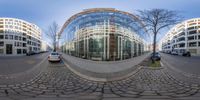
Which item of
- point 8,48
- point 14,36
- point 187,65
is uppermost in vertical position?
point 14,36

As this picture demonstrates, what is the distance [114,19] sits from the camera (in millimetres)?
23609

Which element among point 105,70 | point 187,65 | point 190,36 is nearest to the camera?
point 105,70

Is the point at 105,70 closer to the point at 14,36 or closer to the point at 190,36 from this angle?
the point at 14,36

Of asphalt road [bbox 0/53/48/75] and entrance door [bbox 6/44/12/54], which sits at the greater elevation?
entrance door [bbox 6/44/12/54]

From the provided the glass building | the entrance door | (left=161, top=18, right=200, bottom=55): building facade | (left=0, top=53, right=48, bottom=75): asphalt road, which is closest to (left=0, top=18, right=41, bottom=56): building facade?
the entrance door

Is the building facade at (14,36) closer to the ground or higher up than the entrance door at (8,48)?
higher up

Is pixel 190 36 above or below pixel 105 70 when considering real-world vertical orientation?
above

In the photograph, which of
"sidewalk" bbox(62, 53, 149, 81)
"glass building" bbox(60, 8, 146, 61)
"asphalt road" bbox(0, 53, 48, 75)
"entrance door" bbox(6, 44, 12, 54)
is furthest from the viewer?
"entrance door" bbox(6, 44, 12, 54)

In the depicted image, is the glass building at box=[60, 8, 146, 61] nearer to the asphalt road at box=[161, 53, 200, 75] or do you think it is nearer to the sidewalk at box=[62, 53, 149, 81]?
the sidewalk at box=[62, 53, 149, 81]

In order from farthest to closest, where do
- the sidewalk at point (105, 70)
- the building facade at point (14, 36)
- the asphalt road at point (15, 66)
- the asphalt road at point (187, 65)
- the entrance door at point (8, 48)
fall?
1. the building facade at point (14, 36)
2. the entrance door at point (8, 48)
3. the asphalt road at point (187, 65)
4. the asphalt road at point (15, 66)
5. the sidewalk at point (105, 70)

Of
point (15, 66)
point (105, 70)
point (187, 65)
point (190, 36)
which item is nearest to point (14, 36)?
point (15, 66)

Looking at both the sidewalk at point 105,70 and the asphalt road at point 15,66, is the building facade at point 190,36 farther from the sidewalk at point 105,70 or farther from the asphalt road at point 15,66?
the sidewalk at point 105,70

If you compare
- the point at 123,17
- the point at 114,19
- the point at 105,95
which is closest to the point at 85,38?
the point at 114,19

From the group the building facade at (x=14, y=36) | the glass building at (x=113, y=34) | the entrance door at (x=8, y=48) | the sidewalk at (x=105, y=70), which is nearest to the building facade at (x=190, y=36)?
the glass building at (x=113, y=34)
